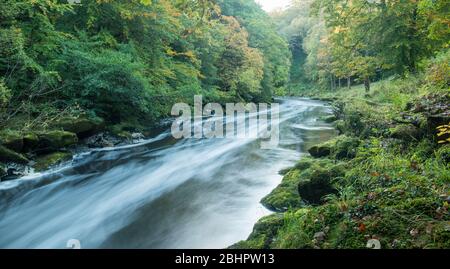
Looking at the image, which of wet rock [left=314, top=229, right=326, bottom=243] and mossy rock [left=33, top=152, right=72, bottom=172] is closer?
wet rock [left=314, top=229, right=326, bottom=243]

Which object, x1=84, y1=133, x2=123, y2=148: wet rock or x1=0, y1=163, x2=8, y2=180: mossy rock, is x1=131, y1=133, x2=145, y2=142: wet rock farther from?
x1=0, y1=163, x2=8, y2=180: mossy rock

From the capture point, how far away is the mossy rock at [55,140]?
933cm

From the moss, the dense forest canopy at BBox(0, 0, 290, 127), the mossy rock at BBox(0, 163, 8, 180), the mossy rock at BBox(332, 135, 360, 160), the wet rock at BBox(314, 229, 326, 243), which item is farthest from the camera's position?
the dense forest canopy at BBox(0, 0, 290, 127)

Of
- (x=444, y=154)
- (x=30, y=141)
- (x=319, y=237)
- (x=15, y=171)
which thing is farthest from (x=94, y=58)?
(x=444, y=154)

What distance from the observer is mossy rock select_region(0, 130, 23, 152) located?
330 inches

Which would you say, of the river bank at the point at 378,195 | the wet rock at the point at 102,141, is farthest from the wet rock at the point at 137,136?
the river bank at the point at 378,195

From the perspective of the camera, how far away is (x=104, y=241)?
18.0 ft

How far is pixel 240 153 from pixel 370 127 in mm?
4405

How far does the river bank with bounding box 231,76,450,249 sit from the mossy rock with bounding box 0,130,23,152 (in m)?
6.71

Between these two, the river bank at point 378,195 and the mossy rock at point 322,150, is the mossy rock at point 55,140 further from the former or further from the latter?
the mossy rock at point 322,150

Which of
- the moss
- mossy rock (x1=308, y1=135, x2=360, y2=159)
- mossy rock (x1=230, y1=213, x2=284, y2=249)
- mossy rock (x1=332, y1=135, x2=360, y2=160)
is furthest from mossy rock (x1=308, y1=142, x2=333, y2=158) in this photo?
mossy rock (x1=230, y1=213, x2=284, y2=249)

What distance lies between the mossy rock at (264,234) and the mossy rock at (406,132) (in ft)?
10.5

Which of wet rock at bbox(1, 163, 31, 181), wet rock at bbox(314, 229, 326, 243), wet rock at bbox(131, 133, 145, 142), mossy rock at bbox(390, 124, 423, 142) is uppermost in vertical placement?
mossy rock at bbox(390, 124, 423, 142)
